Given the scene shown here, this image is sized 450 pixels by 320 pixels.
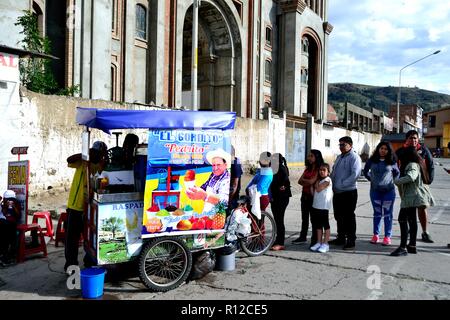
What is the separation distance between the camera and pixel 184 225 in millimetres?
5051

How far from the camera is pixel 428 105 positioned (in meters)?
200

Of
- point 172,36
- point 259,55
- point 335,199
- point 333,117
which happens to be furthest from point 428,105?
point 335,199

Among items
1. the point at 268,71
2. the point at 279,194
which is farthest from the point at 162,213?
the point at 268,71

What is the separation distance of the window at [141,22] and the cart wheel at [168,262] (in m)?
19.5

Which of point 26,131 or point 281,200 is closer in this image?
point 281,200

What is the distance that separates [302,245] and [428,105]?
21938 cm

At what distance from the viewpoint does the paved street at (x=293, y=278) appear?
482cm

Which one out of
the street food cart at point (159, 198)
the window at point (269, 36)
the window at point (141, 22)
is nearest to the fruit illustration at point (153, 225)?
the street food cart at point (159, 198)

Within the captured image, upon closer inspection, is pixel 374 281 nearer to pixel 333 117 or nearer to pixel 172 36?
pixel 172 36

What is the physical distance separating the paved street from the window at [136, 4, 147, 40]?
17762mm

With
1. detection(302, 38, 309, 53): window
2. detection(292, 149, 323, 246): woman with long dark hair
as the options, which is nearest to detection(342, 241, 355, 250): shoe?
detection(292, 149, 323, 246): woman with long dark hair

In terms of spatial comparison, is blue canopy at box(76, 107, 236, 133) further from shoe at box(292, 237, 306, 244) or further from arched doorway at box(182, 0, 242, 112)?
arched doorway at box(182, 0, 242, 112)

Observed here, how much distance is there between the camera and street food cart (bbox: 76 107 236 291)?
4688mm

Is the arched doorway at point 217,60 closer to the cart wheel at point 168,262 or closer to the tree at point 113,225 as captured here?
the cart wheel at point 168,262
